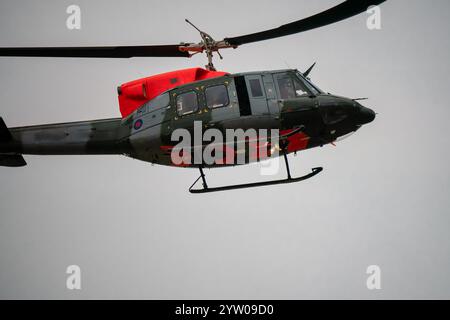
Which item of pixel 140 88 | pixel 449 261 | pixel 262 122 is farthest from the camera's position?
pixel 449 261

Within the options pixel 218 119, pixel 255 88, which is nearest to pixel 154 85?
pixel 218 119

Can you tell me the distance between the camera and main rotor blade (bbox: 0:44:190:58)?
921 cm

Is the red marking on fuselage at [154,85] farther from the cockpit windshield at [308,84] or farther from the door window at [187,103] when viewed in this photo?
the cockpit windshield at [308,84]

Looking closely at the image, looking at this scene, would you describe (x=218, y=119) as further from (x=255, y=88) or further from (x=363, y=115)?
(x=363, y=115)

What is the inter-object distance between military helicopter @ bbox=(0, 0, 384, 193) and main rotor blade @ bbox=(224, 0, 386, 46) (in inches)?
2.1

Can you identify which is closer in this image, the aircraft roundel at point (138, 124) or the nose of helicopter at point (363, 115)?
the nose of helicopter at point (363, 115)

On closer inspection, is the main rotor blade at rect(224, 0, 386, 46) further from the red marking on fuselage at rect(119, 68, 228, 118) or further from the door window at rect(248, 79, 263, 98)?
the red marking on fuselage at rect(119, 68, 228, 118)

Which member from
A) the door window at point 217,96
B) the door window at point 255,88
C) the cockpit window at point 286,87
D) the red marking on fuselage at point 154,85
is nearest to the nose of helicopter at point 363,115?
the cockpit window at point 286,87

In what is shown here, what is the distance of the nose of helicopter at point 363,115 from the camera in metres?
9.42

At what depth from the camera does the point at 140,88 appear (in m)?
9.84
